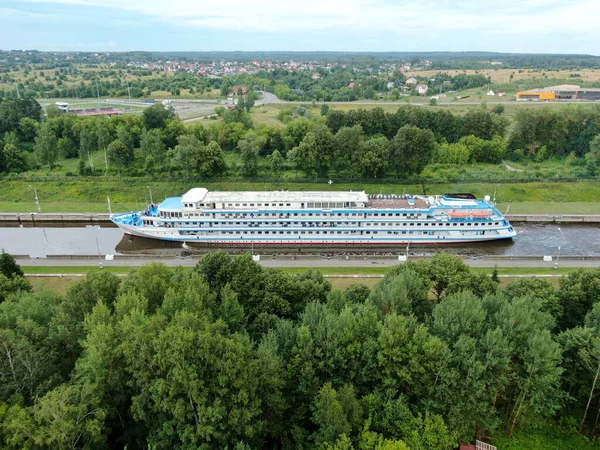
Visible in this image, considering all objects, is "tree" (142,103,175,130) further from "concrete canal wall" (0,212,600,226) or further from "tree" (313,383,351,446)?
"tree" (313,383,351,446)

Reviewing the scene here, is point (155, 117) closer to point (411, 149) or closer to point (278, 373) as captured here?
point (411, 149)

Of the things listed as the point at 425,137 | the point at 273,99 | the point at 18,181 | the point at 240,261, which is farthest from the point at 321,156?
the point at 273,99

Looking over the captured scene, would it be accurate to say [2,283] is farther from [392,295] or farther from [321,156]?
[321,156]

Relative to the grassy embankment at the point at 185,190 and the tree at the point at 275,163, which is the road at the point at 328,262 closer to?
the grassy embankment at the point at 185,190

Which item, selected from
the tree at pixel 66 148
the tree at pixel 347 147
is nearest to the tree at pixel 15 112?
the tree at pixel 66 148

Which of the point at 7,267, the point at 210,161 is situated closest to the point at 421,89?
the point at 210,161

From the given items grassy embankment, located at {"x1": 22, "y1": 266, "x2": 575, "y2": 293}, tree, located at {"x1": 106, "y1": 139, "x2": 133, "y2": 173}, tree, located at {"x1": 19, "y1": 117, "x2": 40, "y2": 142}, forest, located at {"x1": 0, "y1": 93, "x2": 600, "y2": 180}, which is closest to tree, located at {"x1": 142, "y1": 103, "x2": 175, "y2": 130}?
forest, located at {"x1": 0, "y1": 93, "x2": 600, "y2": 180}
